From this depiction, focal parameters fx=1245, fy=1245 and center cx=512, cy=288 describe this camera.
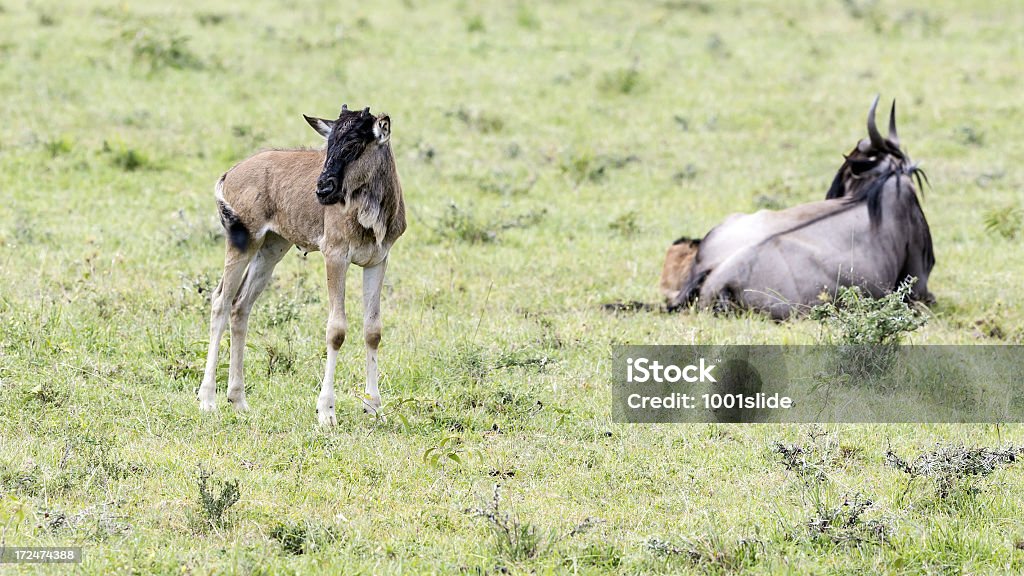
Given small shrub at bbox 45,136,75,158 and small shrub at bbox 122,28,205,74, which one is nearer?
small shrub at bbox 45,136,75,158

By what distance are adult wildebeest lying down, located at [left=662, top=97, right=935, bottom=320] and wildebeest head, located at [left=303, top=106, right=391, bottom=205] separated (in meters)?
3.68

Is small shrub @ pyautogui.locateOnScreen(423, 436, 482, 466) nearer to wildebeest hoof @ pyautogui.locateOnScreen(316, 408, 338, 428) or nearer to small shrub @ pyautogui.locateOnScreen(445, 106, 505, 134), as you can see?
wildebeest hoof @ pyautogui.locateOnScreen(316, 408, 338, 428)

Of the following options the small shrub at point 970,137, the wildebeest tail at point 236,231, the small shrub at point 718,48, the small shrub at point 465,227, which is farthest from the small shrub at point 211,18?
the wildebeest tail at point 236,231

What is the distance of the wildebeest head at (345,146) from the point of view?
632cm

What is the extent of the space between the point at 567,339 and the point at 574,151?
600cm

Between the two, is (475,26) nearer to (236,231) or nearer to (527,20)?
(527,20)

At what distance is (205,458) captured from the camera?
604 centimetres

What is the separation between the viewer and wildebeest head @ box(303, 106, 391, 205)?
20.7 ft

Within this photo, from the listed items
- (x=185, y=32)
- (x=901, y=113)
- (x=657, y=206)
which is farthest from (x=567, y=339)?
(x=185, y=32)

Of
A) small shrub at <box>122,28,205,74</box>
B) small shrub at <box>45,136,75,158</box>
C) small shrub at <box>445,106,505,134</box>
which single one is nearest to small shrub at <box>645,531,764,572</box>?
small shrub at <box>45,136,75,158</box>

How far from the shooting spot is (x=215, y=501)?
5.27 meters

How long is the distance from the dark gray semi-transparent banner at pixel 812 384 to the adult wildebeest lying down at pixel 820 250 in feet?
3.98

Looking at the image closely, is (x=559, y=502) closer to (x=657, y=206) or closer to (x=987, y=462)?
(x=987, y=462)

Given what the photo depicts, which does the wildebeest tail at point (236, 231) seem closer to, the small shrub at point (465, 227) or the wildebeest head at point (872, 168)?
the small shrub at point (465, 227)
